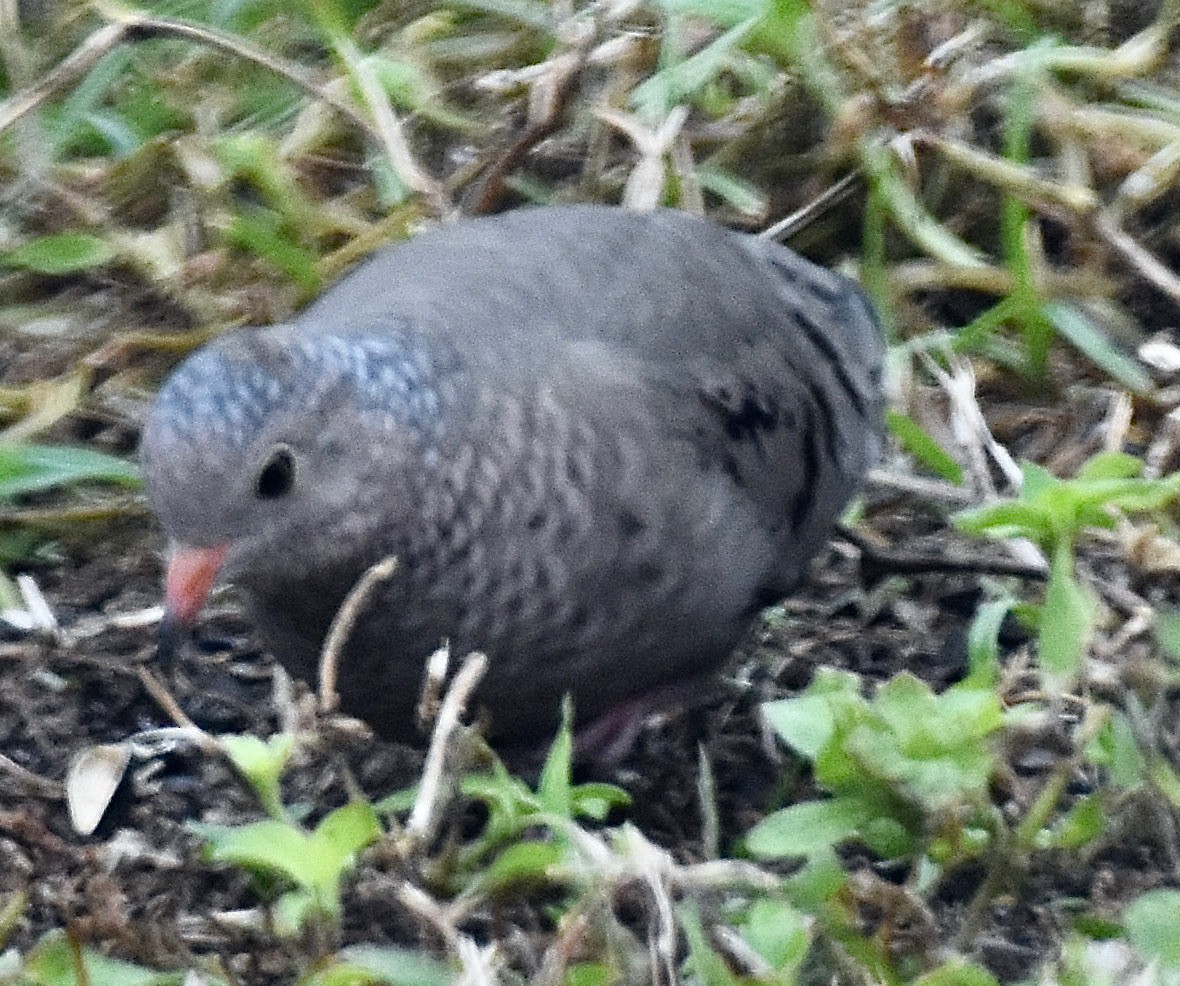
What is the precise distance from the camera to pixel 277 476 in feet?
8.84

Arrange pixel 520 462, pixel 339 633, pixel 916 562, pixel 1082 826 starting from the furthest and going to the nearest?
pixel 916 562
pixel 520 462
pixel 1082 826
pixel 339 633

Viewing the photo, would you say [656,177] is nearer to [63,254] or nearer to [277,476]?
[63,254]

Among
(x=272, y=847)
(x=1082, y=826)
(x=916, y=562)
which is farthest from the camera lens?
(x=916, y=562)

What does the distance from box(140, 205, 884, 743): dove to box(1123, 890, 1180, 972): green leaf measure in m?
0.86

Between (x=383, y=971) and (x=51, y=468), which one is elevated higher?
(x=383, y=971)

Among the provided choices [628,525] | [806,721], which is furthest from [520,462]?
[806,721]

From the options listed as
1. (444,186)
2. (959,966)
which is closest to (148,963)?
(959,966)

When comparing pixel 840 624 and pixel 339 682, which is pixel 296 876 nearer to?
pixel 339 682

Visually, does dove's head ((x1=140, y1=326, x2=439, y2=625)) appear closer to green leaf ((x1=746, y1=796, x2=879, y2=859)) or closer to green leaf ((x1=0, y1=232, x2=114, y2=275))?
green leaf ((x1=746, y1=796, x2=879, y2=859))

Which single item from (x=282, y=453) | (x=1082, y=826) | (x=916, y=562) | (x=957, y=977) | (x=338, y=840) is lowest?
(x=916, y=562)

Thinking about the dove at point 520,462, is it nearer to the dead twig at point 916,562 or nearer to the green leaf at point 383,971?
the dead twig at point 916,562

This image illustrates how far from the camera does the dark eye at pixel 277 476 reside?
2670 millimetres

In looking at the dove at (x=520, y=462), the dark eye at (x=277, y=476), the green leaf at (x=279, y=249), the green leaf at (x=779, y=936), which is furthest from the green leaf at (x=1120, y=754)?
the green leaf at (x=279, y=249)

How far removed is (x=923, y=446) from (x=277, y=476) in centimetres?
131
